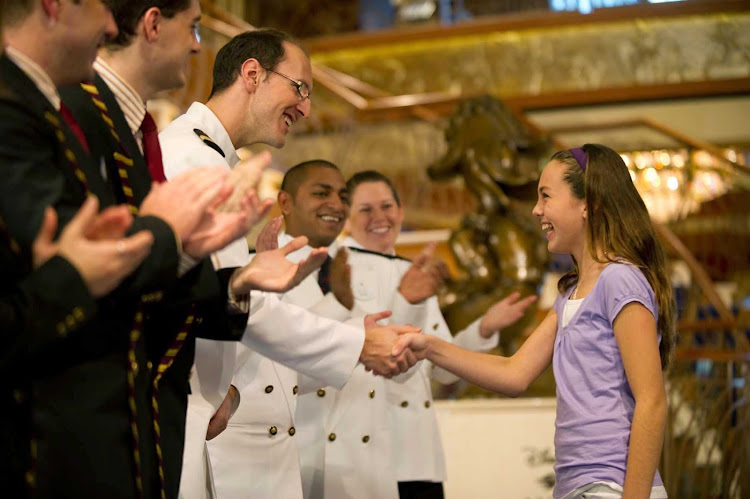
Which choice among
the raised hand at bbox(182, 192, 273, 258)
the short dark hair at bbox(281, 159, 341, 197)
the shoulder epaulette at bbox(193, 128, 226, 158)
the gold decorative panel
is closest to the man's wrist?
the short dark hair at bbox(281, 159, 341, 197)

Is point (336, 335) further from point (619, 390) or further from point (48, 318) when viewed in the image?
point (48, 318)

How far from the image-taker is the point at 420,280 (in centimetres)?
289

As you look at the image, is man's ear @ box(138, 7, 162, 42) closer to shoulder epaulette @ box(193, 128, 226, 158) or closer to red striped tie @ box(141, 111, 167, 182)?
Answer: red striped tie @ box(141, 111, 167, 182)

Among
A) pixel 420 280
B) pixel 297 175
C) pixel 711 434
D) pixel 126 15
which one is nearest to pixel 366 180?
pixel 297 175

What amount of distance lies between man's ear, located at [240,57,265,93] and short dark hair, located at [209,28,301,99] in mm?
11

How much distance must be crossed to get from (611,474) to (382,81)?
9.21 m

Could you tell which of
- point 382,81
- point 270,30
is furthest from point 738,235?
point 270,30

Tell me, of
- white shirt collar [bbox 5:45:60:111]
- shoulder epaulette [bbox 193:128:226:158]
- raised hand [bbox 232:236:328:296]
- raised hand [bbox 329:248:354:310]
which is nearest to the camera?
white shirt collar [bbox 5:45:60:111]

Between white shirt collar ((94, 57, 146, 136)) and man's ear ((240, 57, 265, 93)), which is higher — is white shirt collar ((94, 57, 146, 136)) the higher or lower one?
the lower one

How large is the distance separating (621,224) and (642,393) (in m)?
0.42

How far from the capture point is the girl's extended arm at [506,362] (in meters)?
2.24

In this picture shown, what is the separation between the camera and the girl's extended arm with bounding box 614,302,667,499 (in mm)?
1826

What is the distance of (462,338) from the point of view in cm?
318

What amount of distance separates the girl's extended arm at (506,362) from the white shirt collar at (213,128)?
634 millimetres
